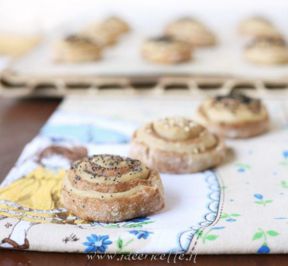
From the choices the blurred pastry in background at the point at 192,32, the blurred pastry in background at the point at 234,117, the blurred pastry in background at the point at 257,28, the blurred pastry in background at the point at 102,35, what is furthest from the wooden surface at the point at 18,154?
the blurred pastry in background at the point at 257,28

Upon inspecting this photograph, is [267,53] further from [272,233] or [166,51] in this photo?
[272,233]

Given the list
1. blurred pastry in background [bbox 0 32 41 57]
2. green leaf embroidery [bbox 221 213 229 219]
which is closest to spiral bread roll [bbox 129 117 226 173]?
green leaf embroidery [bbox 221 213 229 219]

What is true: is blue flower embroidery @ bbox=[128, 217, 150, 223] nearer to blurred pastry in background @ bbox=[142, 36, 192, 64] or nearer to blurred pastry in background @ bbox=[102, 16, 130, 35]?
blurred pastry in background @ bbox=[142, 36, 192, 64]

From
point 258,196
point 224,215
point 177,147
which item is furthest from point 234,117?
point 224,215

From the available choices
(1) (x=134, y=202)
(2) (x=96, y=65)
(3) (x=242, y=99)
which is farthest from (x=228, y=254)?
(2) (x=96, y=65)

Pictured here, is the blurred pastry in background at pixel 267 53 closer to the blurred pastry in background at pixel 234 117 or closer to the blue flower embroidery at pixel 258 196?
the blurred pastry in background at pixel 234 117

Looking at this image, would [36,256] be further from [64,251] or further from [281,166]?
[281,166]
